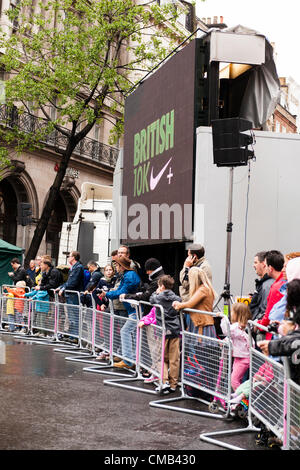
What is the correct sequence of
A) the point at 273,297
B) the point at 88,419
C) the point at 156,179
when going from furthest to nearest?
the point at 156,179
the point at 273,297
the point at 88,419

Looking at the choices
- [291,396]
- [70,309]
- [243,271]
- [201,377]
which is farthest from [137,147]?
[291,396]

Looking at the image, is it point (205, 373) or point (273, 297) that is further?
point (205, 373)

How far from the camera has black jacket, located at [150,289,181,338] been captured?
357 inches

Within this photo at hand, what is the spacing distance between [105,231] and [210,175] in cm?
1005

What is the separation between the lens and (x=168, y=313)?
9.17m

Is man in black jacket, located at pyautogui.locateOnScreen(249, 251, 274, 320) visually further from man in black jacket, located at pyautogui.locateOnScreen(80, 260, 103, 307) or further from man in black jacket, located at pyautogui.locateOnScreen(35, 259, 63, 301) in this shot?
man in black jacket, located at pyautogui.locateOnScreen(35, 259, 63, 301)

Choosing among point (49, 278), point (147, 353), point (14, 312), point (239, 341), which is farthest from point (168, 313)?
point (14, 312)

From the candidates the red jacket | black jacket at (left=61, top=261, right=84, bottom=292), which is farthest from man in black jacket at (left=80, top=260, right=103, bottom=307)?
the red jacket

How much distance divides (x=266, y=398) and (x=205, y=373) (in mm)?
1886

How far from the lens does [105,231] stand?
2139 cm

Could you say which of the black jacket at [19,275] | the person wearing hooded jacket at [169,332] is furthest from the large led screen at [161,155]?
the black jacket at [19,275]

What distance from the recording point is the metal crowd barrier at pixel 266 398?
5543mm

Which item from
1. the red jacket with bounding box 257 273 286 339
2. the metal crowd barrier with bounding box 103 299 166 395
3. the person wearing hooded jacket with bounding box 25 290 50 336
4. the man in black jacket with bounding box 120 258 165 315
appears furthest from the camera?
the person wearing hooded jacket with bounding box 25 290 50 336

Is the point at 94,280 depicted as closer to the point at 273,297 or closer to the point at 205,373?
the point at 205,373
